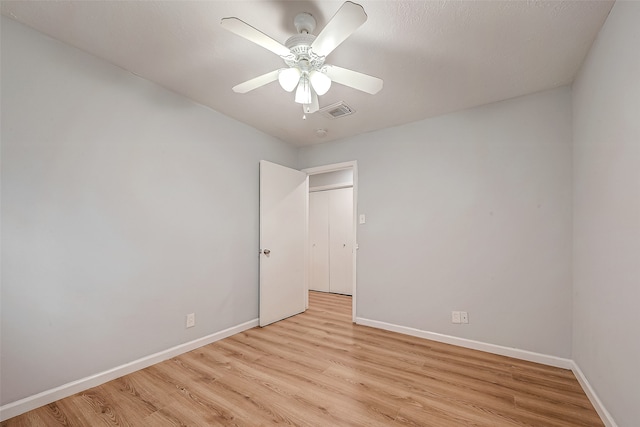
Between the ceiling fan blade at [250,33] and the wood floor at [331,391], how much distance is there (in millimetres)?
2208

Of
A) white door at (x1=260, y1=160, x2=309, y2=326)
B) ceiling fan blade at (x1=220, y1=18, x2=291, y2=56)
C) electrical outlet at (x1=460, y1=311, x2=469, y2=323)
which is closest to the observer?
ceiling fan blade at (x1=220, y1=18, x2=291, y2=56)

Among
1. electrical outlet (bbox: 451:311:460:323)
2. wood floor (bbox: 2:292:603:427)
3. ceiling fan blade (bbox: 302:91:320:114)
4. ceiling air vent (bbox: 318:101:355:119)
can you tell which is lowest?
wood floor (bbox: 2:292:603:427)

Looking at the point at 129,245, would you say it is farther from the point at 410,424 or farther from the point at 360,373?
the point at 410,424

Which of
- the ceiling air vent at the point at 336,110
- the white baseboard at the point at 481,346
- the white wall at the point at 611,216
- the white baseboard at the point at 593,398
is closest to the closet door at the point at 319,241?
the white baseboard at the point at 481,346

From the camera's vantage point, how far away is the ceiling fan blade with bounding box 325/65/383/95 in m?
1.67

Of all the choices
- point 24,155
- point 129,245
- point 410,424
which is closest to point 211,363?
point 129,245

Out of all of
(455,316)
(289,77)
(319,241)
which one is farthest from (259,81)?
(319,241)

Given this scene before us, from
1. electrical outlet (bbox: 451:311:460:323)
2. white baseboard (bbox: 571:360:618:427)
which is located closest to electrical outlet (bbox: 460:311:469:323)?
electrical outlet (bbox: 451:311:460:323)

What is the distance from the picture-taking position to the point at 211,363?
233cm

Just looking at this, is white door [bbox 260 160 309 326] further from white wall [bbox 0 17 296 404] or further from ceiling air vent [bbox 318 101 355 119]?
ceiling air vent [bbox 318 101 355 119]

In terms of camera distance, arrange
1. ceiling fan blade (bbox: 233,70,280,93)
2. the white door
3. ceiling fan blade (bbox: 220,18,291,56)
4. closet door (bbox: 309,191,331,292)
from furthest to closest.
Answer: closet door (bbox: 309,191,331,292)
the white door
ceiling fan blade (bbox: 233,70,280,93)
ceiling fan blade (bbox: 220,18,291,56)

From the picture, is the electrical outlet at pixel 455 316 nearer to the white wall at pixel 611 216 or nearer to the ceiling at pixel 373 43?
the white wall at pixel 611 216

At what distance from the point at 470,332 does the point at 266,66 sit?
3107 mm

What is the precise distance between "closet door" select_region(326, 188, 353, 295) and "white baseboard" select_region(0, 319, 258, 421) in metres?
2.64
